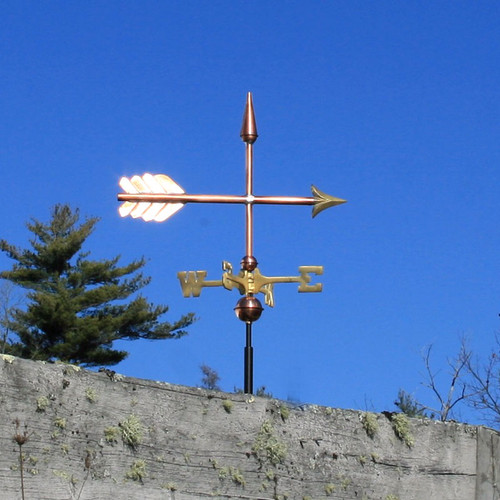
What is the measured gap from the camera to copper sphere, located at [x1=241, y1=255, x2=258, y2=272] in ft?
17.8

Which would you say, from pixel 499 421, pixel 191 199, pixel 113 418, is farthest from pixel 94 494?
pixel 499 421

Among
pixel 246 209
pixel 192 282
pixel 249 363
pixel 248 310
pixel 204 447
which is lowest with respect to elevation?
pixel 204 447

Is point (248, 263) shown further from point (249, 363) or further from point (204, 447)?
point (204, 447)

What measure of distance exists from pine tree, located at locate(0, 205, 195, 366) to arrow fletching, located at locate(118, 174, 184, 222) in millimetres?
18629

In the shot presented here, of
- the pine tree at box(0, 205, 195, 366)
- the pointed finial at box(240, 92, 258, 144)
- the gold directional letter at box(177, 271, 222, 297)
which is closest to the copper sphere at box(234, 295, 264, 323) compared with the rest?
the gold directional letter at box(177, 271, 222, 297)

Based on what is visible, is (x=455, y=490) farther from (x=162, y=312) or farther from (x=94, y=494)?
(x=162, y=312)

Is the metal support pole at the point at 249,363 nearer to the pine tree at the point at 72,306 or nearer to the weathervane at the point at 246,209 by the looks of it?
the weathervane at the point at 246,209

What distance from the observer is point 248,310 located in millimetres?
5211

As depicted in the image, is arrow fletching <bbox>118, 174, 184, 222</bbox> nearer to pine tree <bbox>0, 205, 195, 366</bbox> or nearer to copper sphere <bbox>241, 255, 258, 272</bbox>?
copper sphere <bbox>241, 255, 258, 272</bbox>

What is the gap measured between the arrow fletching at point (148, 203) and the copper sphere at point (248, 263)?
58 cm

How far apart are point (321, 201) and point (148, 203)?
→ 0.98 m

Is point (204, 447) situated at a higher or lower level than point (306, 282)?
lower

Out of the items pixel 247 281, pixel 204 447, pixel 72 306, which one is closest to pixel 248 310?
pixel 247 281

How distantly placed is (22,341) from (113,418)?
22.7m
